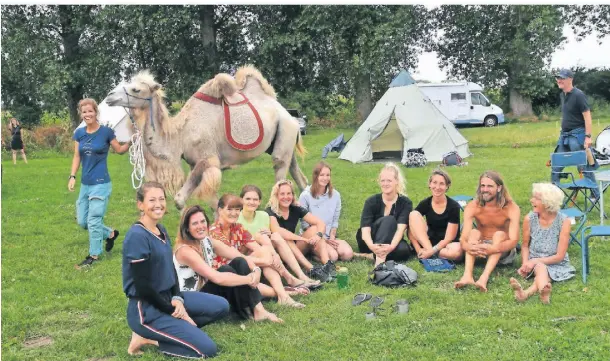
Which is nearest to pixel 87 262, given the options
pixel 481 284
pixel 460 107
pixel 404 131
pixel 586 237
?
pixel 481 284

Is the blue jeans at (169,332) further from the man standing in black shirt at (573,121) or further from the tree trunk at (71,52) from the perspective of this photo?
the tree trunk at (71,52)

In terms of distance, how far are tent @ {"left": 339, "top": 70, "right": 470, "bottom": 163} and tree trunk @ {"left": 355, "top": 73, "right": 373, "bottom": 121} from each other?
27.6ft

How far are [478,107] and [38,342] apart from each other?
2380 cm

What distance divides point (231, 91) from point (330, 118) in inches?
764

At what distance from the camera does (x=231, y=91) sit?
7152 mm

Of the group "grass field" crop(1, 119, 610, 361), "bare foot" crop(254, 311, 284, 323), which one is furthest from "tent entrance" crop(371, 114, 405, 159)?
"bare foot" crop(254, 311, 284, 323)

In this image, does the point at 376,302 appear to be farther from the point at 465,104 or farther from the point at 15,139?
the point at 465,104

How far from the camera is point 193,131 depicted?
695 centimetres

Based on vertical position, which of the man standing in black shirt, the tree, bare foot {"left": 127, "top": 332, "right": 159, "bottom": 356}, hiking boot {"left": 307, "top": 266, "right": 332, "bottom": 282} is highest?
the tree

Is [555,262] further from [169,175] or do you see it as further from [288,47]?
[288,47]

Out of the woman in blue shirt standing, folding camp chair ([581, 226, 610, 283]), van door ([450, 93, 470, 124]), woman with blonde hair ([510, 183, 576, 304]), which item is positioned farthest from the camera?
van door ([450, 93, 470, 124])

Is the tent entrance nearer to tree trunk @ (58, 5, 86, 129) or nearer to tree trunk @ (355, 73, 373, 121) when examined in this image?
tree trunk @ (355, 73, 373, 121)

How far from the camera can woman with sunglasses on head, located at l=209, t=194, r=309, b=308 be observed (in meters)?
4.55

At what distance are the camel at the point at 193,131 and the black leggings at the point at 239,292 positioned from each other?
252cm
